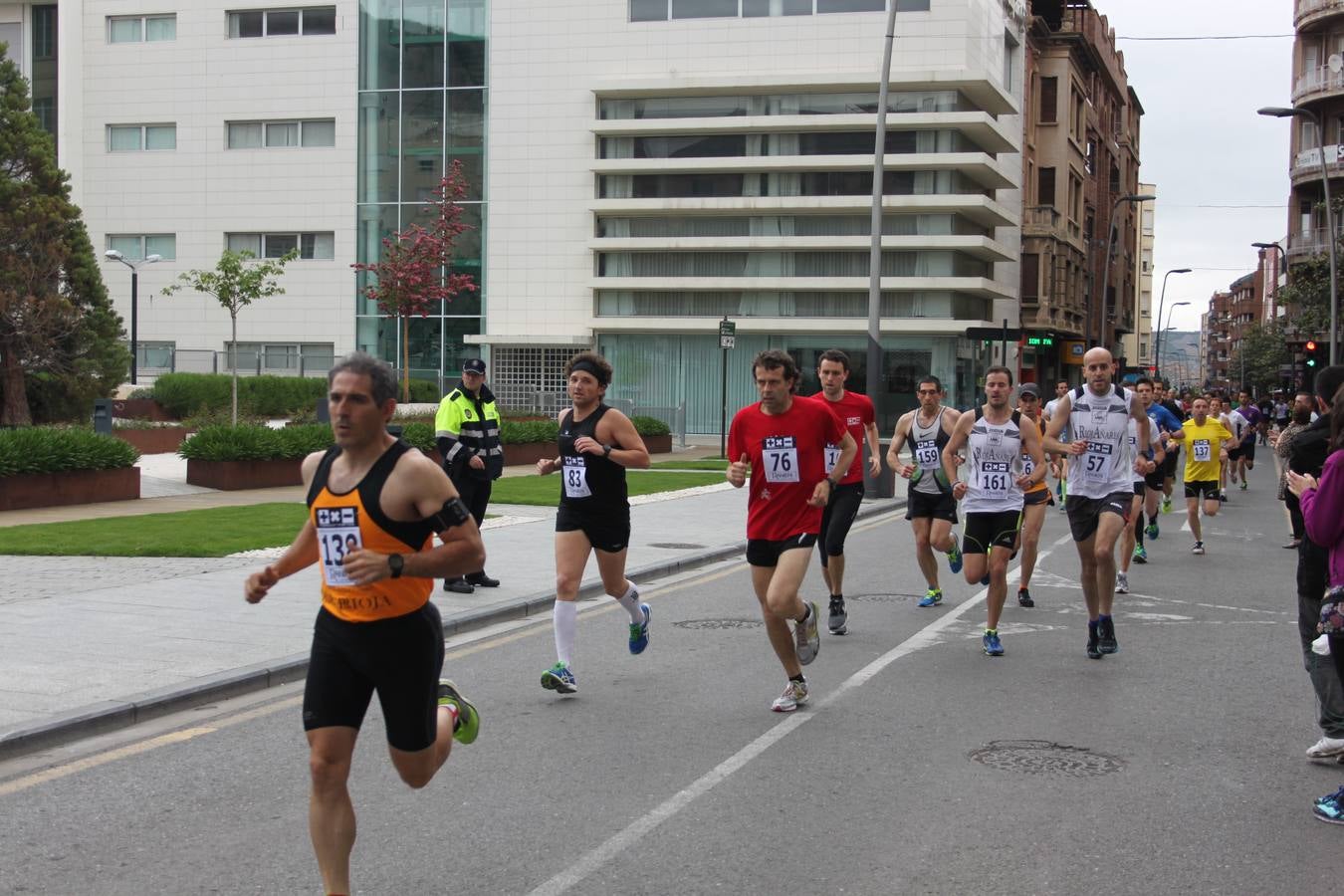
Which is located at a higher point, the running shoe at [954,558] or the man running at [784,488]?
the man running at [784,488]

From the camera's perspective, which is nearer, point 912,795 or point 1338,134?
point 912,795

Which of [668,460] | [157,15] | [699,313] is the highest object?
[157,15]

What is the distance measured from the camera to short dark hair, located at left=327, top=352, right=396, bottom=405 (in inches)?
178

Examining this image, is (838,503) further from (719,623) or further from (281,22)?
(281,22)

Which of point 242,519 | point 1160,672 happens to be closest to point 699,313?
point 242,519

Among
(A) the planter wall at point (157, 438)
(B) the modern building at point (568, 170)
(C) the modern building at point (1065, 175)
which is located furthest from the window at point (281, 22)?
(C) the modern building at point (1065, 175)

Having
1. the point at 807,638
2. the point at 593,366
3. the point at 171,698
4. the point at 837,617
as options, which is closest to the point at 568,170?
the point at 837,617

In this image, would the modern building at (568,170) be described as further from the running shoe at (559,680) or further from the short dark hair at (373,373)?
the short dark hair at (373,373)

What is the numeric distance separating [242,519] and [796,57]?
35.1 metres

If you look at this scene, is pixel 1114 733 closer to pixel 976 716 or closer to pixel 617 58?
pixel 976 716

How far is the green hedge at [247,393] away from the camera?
4019 centimetres

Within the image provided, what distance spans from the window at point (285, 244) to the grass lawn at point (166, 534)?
34.1 meters

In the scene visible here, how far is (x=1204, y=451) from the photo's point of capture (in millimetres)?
17922

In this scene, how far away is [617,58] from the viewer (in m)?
49.8
